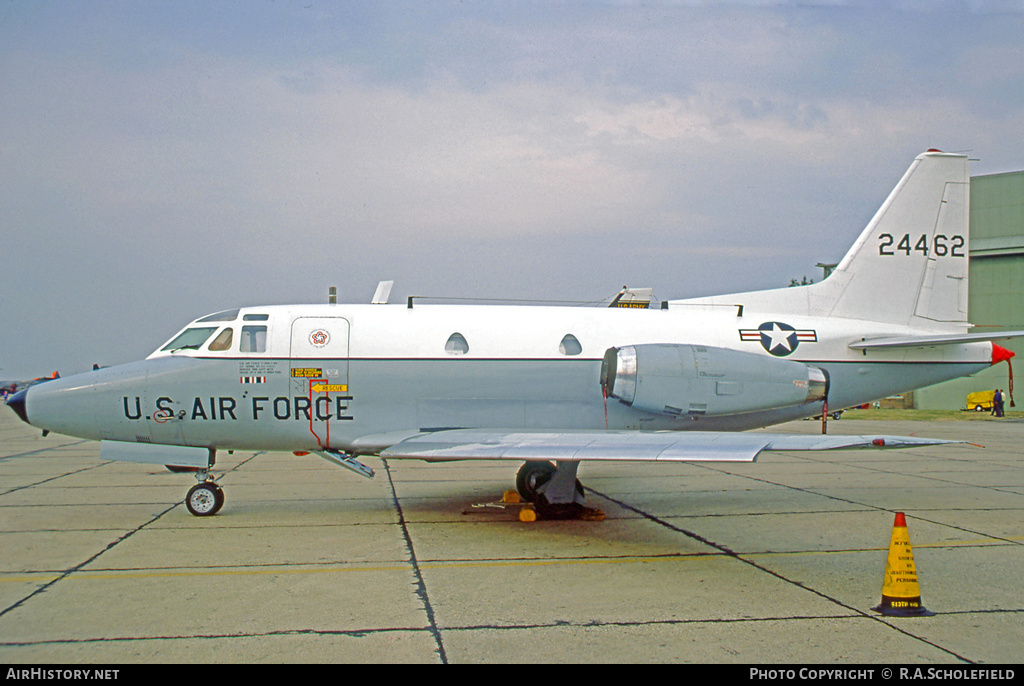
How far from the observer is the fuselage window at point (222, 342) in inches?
454

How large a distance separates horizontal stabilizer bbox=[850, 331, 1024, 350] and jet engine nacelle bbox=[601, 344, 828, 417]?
5.14 feet

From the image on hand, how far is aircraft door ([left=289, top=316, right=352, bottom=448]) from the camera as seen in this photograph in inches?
450

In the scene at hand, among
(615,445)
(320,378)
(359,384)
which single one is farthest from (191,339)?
(615,445)

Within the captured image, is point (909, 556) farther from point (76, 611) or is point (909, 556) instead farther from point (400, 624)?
point (76, 611)

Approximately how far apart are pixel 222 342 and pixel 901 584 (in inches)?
359

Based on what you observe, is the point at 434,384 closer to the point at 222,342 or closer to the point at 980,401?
the point at 222,342

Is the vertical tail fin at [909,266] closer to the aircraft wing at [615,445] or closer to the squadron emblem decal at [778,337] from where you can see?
the squadron emblem decal at [778,337]

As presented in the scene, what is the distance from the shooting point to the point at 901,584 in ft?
22.2

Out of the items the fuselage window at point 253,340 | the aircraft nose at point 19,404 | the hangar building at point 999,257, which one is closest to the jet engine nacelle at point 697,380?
the fuselage window at point 253,340

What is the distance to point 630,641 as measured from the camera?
606cm

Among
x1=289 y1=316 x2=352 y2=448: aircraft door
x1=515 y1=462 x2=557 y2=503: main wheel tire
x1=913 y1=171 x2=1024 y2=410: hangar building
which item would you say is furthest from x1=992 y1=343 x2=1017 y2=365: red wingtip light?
x1=913 y1=171 x2=1024 y2=410: hangar building

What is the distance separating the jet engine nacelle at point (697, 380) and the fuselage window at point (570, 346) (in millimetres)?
439

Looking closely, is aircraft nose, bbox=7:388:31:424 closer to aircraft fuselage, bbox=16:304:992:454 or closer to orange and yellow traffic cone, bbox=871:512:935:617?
aircraft fuselage, bbox=16:304:992:454

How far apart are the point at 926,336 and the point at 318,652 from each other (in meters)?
10.5
